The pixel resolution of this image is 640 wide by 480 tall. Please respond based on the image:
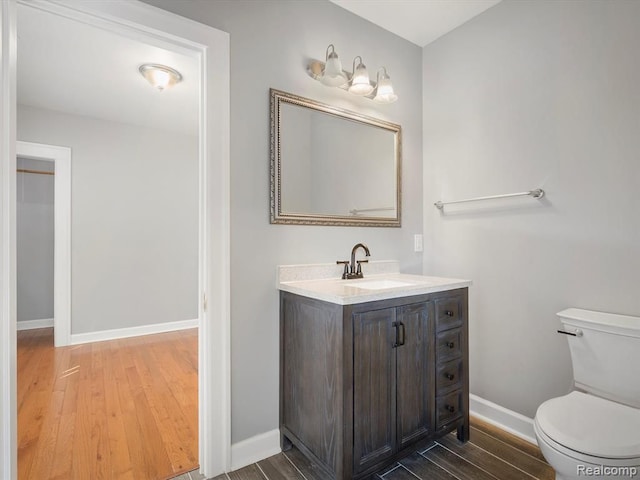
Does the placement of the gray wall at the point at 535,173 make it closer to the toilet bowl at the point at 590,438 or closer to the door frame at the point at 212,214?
the toilet bowl at the point at 590,438

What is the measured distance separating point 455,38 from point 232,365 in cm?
258

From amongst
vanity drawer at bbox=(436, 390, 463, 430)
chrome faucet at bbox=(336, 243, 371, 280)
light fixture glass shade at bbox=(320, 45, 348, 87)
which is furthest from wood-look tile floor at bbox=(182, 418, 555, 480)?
light fixture glass shade at bbox=(320, 45, 348, 87)

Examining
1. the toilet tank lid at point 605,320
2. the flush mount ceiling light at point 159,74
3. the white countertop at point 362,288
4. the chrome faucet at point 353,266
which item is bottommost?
the toilet tank lid at point 605,320

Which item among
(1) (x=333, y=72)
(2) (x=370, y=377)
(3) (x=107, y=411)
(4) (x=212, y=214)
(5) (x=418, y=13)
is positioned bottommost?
(3) (x=107, y=411)

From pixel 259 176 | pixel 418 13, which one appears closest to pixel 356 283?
pixel 259 176

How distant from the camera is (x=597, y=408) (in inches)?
52.3

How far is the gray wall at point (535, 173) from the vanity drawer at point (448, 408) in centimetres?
39

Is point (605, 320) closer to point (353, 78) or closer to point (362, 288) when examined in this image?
point (362, 288)

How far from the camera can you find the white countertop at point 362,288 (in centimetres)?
141

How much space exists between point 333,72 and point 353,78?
0.64 feet

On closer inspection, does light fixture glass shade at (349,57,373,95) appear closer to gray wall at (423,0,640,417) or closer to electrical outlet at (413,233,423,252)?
gray wall at (423,0,640,417)

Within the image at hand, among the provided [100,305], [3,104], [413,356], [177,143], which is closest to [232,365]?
[413,356]

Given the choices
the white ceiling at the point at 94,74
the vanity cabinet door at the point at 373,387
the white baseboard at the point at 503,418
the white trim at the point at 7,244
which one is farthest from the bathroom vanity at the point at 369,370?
the white ceiling at the point at 94,74

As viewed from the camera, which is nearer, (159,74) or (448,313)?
(448,313)
